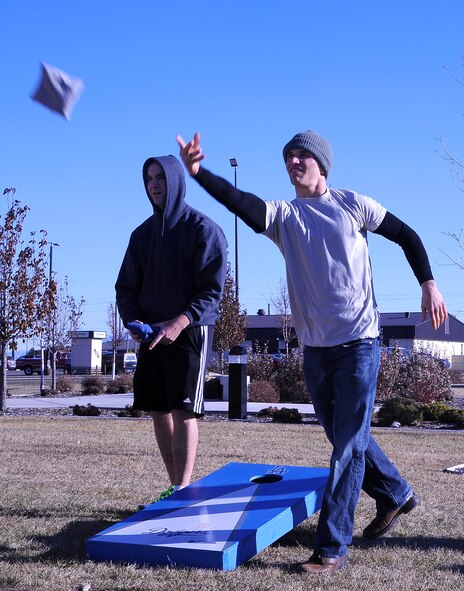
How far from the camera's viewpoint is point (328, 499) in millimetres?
3906

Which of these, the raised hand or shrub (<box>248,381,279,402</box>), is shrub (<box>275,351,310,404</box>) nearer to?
shrub (<box>248,381,279,402</box>)

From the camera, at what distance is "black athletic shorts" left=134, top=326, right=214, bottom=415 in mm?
4879

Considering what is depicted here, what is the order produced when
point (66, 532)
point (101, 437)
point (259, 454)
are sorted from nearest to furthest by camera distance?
point (66, 532)
point (259, 454)
point (101, 437)

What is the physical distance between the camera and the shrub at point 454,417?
1282cm

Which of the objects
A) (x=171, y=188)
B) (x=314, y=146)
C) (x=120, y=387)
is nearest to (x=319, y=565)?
(x=314, y=146)

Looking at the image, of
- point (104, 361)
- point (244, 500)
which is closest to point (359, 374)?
point (244, 500)

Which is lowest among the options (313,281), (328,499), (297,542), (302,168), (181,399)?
(297,542)

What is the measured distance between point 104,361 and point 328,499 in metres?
52.5

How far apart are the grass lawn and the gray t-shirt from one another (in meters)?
1.11

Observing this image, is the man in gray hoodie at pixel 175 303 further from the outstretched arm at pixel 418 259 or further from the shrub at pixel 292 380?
the shrub at pixel 292 380

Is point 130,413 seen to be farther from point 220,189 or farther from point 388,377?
point 220,189

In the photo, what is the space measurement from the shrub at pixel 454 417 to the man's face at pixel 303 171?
9.41 meters

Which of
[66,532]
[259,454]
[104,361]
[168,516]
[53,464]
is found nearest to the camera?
[168,516]

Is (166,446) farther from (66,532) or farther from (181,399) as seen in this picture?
(66,532)
